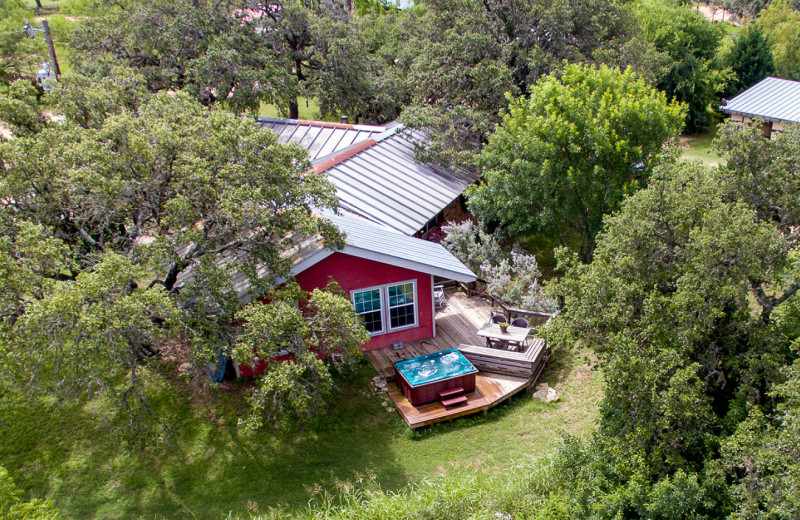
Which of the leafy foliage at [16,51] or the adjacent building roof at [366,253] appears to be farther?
the leafy foliage at [16,51]

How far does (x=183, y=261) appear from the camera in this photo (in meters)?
13.1

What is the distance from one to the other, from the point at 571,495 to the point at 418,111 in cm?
1810

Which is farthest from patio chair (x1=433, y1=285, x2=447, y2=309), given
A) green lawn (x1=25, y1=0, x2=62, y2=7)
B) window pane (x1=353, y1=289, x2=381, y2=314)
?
green lawn (x1=25, y1=0, x2=62, y2=7)

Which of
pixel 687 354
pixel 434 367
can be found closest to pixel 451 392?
pixel 434 367

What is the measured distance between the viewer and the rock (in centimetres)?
1571

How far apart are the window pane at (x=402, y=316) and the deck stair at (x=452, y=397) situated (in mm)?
3030

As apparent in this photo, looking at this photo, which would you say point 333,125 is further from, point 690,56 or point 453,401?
point 690,56

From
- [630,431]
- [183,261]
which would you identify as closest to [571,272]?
[630,431]

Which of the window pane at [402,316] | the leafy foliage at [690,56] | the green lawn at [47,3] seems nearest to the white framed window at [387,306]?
the window pane at [402,316]

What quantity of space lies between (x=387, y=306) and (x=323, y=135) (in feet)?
38.4

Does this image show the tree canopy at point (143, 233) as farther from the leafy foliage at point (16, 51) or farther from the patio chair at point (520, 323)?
the leafy foliage at point (16, 51)

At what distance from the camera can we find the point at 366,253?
51.4 ft

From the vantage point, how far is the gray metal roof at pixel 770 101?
35094 millimetres

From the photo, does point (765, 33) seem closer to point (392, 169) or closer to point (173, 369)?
point (392, 169)
